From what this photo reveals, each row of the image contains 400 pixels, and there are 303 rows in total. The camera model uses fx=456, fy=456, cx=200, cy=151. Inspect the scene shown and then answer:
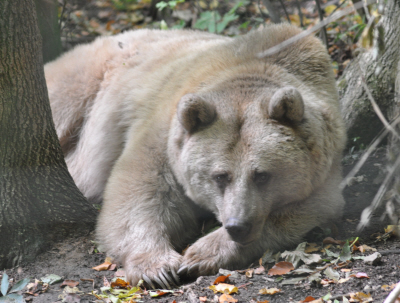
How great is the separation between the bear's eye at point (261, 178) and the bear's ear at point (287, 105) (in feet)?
1.84

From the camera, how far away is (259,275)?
159 inches

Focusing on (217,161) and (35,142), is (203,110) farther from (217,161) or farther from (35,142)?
(35,142)

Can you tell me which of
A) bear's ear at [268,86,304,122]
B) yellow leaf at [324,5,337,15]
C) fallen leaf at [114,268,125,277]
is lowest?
fallen leaf at [114,268,125,277]

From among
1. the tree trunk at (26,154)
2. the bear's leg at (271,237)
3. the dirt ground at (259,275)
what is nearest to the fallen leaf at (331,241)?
the dirt ground at (259,275)

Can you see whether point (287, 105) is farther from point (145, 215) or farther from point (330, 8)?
point (330, 8)

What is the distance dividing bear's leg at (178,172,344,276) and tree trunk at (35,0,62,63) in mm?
5435

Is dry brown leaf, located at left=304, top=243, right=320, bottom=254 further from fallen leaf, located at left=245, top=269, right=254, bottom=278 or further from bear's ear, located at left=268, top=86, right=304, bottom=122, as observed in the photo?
bear's ear, located at left=268, top=86, right=304, bottom=122

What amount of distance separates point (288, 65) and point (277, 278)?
8.01ft

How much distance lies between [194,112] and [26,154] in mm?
1769

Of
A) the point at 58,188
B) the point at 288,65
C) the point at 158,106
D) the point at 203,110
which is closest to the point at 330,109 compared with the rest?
the point at 288,65

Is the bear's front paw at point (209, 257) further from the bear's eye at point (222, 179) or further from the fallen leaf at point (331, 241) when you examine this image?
the fallen leaf at point (331, 241)

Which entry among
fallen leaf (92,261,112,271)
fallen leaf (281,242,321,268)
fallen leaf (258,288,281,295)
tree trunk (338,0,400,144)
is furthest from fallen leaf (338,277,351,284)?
tree trunk (338,0,400,144)

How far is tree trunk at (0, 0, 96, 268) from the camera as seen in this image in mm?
4355

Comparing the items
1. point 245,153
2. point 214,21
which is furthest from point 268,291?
point 214,21
